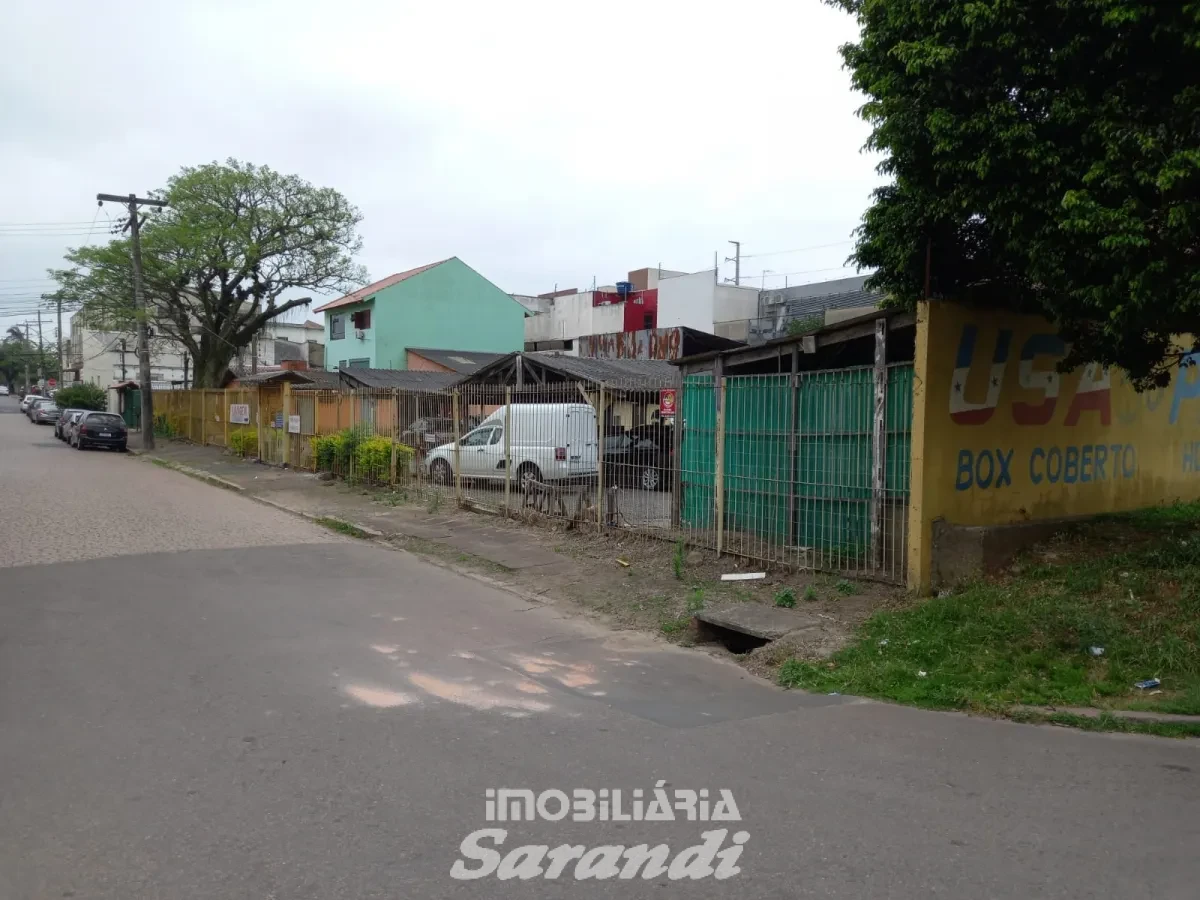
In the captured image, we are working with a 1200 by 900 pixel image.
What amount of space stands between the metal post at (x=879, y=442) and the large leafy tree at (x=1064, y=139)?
144 cm

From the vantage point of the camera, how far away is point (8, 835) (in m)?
3.93

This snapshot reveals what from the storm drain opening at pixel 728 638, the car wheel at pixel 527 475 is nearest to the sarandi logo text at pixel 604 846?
the storm drain opening at pixel 728 638

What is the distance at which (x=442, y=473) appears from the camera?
1672 cm

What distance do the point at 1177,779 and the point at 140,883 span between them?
5021 mm

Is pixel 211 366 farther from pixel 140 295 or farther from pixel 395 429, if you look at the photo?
pixel 395 429

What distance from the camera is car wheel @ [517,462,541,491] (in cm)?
1371

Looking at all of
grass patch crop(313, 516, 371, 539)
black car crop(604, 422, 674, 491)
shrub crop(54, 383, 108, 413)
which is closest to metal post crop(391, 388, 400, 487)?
grass patch crop(313, 516, 371, 539)

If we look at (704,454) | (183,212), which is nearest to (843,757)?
(704,454)

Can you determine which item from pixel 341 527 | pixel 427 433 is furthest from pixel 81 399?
pixel 341 527

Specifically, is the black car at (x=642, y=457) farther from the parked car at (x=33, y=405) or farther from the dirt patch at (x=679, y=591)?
the parked car at (x=33, y=405)

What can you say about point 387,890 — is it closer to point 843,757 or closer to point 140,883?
point 140,883

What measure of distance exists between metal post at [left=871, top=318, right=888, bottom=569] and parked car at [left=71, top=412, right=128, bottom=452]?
3072cm

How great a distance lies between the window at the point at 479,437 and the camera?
50.9ft

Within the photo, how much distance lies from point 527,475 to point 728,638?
6479 mm
